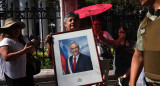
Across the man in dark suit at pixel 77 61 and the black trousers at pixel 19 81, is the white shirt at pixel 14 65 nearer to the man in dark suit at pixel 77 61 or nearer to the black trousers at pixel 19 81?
the black trousers at pixel 19 81

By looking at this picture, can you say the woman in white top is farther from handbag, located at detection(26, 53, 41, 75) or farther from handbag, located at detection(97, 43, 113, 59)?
handbag, located at detection(97, 43, 113, 59)

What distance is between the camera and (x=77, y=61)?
127 inches

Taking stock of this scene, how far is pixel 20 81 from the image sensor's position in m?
3.69

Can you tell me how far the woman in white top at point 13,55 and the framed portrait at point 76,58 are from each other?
571 millimetres

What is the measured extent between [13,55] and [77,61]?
0.93 m

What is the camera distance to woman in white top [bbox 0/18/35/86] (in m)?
3.53

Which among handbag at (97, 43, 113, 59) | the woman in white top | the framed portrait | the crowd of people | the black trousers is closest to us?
the crowd of people

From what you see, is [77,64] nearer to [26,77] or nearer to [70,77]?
[70,77]

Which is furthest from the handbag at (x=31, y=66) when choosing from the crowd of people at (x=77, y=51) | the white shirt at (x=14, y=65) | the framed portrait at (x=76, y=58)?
the framed portrait at (x=76, y=58)

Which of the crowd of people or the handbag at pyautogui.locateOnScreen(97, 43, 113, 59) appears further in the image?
the handbag at pyautogui.locateOnScreen(97, 43, 113, 59)

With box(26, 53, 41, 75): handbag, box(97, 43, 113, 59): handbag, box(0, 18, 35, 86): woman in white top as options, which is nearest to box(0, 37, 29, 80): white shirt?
box(0, 18, 35, 86): woman in white top

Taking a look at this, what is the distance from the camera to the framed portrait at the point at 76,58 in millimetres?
3172

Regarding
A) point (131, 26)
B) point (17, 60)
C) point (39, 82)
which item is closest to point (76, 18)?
point (17, 60)

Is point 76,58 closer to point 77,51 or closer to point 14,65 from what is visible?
point 77,51
